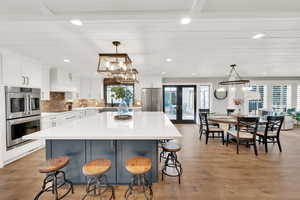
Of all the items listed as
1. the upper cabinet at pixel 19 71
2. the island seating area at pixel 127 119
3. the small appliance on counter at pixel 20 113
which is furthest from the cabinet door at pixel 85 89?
the small appliance on counter at pixel 20 113

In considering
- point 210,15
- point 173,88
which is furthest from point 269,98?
point 210,15

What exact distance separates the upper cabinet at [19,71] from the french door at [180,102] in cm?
494

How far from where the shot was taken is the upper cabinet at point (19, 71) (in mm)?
2758

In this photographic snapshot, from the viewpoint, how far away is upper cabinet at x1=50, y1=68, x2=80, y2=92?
4441 mm

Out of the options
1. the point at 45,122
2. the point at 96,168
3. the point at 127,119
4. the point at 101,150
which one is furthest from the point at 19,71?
the point at 96,168

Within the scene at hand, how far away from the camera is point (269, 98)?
260 inches

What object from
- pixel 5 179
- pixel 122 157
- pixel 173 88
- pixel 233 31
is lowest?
pixel 5 179

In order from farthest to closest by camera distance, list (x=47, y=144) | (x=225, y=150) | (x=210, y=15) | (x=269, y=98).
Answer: (x=269, y=98) < (x=225, y=150) < (x=47, y=144) < (x=210, y=15)

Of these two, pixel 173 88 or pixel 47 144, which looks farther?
pixel 173 88

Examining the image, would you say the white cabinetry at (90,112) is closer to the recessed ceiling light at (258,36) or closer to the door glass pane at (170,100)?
the door glass pane at (170,100)

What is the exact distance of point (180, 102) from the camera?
687 cm

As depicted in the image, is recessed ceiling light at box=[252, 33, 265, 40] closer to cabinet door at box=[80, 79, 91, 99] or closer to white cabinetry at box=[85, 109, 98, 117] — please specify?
white cabinetry at box=[85, 109, 98, 117]

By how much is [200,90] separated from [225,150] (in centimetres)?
378

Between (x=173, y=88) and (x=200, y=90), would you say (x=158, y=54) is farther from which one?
(x=200, y=90)
